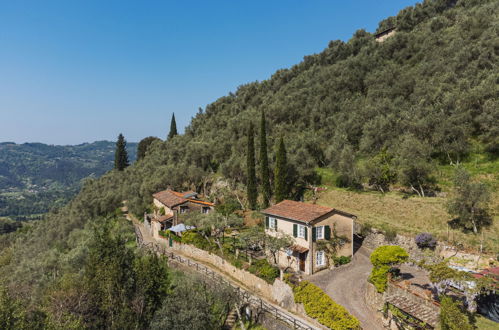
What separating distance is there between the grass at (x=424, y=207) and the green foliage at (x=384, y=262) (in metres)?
8.26

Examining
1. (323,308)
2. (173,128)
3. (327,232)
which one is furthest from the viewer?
(173,128)

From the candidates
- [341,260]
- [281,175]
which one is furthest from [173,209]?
[341,260]

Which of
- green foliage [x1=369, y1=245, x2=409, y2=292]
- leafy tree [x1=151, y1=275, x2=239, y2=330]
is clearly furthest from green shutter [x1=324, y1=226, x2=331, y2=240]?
leafy tree [x1=151, y1=275, x2=239, y2=330]

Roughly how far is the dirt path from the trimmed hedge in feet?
4.01

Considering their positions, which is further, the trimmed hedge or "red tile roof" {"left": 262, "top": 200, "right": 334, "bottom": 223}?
"red tile roof" {"left": 262, "top": 200, "right": 334, "bottom": 223}

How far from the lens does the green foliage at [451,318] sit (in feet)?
50.4

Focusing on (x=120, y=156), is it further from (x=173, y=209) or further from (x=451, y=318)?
(x=451, y=318)

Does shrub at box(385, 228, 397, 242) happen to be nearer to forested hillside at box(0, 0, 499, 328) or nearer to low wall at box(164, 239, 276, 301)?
forested hillside at box(0, 0, 499, 328)

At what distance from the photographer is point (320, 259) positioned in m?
28.2

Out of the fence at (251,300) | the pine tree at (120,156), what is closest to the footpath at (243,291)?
the fence at (251,300)

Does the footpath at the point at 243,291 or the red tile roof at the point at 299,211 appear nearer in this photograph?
the footpath at the point at 243,291

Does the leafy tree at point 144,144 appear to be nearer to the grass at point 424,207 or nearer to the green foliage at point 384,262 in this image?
the grass at point 424,207

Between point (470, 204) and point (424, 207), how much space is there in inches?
223

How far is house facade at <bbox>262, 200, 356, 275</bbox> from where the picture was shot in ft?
89.8
